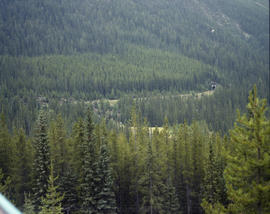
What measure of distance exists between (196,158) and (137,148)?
960 centimetres

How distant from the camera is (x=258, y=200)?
1897cm

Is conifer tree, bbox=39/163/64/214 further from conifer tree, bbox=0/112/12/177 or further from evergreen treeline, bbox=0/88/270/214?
conifer tree, bbox=0/112/12/177

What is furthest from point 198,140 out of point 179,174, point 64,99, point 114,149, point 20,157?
point 64,99

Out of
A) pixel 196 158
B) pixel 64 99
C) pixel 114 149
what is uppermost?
pixel 196 158

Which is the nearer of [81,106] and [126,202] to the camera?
[126,202]

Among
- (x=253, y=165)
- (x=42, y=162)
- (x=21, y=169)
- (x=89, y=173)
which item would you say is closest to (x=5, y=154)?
(x=21, y=169)

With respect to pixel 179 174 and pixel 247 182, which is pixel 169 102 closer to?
pixel 179 174

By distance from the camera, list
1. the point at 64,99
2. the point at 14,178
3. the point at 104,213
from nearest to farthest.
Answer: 1. the point at 104,213
2. the point at 14,178
3. the point at 64,99

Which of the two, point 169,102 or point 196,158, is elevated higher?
point 196,158

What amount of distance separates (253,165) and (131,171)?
3055 cm

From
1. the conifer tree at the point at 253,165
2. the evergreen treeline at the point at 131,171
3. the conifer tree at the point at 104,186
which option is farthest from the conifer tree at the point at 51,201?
the conifer tree at the point at 253,165

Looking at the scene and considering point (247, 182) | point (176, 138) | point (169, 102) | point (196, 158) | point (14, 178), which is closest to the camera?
point (247, 182)

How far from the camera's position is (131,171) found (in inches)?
1871

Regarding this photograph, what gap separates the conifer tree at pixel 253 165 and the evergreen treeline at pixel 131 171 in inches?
2.3
